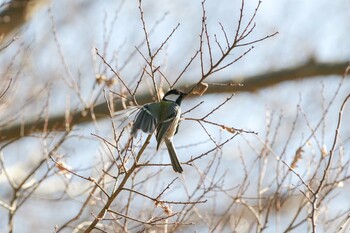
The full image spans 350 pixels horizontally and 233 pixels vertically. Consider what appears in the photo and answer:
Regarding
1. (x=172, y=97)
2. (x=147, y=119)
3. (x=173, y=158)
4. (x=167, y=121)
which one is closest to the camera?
(x=147, y=119)

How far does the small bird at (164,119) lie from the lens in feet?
13.2

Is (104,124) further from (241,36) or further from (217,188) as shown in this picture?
(241,36)

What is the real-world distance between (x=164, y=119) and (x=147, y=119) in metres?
0.21

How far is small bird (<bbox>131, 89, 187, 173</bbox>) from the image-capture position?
Result: 13.2 feet

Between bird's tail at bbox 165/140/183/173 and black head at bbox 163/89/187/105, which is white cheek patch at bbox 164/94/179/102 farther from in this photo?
bird's tail at bbox 165/140/183/173

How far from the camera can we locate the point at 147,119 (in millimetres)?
4062

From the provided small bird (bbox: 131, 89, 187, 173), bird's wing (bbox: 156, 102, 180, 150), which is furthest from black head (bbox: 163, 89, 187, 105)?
bird's wing (bbox: 156, 102, 180, 150)

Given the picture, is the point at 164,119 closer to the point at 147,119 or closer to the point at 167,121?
the point at 167,121

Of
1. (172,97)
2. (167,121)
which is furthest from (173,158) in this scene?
(172,97)

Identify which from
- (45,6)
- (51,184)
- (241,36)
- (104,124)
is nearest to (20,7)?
(45,6)

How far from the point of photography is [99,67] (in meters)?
5.70

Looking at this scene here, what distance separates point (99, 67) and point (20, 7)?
2.53 meters

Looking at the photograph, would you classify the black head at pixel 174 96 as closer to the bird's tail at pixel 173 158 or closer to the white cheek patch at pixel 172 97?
the white cheek patch at pixel 172 97

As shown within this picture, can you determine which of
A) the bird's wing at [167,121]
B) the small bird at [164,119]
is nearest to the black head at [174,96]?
the small bird at [164,119]
